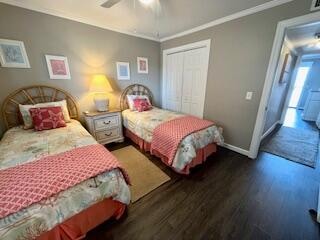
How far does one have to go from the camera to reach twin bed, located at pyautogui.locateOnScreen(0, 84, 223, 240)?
0.94 m

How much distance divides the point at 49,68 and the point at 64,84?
1.09 ft

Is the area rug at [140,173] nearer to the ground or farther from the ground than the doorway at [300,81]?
nearer to the ground

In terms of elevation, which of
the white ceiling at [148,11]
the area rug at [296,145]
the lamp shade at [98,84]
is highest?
the white ceiling at [148,11]

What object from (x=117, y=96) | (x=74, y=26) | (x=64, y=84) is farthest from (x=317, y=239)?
(x=74, y=26)

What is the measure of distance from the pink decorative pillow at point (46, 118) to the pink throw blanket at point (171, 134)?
5.05 ft

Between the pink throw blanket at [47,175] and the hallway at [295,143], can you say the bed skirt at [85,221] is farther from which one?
the hallway at [295,143]

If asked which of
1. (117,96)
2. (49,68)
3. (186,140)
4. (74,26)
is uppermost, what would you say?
(74,26)

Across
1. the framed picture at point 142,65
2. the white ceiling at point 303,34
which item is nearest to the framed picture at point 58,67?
the framed picture at point 142,65

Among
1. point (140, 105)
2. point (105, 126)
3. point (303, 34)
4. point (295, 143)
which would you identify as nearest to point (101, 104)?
point (105, 126)

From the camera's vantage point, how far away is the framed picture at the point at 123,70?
3279mm

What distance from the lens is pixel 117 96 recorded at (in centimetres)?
339

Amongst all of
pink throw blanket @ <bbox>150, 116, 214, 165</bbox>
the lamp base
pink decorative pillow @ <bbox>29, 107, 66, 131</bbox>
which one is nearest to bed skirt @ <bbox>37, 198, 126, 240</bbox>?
pink throw blanket @ <bbox>150, 116, 214, 165</bbox>

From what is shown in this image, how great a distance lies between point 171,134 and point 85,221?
53.7 inches

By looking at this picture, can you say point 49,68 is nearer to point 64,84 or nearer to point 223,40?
point 64,84
